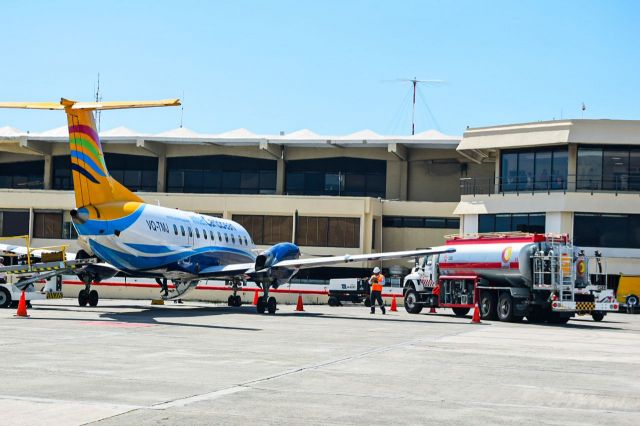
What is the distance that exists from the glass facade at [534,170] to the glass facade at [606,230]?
7.97 feet

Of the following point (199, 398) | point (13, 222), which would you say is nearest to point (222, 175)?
point (13, 222)

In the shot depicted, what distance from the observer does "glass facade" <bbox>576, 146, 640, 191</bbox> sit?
52.5m

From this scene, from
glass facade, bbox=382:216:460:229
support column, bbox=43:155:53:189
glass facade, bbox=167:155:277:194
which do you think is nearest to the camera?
glass facade, bbox=382:216:460:229

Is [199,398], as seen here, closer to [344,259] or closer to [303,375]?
[303,375]

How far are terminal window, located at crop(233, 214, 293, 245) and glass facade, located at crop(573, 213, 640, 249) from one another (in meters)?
19.9

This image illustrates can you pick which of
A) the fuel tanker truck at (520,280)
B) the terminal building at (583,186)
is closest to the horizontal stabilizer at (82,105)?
the fuel tanker truck at (520,280)

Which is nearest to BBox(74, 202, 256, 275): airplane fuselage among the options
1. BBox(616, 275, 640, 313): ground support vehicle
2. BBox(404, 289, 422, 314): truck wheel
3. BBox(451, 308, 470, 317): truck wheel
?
BBox(404, 289, 422, 314): truck wheel

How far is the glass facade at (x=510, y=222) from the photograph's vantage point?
5338cm

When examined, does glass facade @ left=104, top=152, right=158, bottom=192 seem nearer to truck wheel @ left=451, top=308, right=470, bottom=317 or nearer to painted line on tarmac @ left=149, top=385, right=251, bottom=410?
truck wheel @ left=451, top=308, right=470, bottom=317

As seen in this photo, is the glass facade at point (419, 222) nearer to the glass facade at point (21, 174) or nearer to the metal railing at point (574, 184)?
the metal railing at point (574, 184)

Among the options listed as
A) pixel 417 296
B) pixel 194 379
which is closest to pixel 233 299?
pixel 417 296

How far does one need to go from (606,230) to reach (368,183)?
21401mm

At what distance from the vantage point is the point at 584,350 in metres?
22.1

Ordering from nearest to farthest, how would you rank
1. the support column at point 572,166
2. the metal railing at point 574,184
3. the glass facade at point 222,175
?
the metal railing at point 574,184 < the support column at point 572,166 < the glass facade at point 222,175
